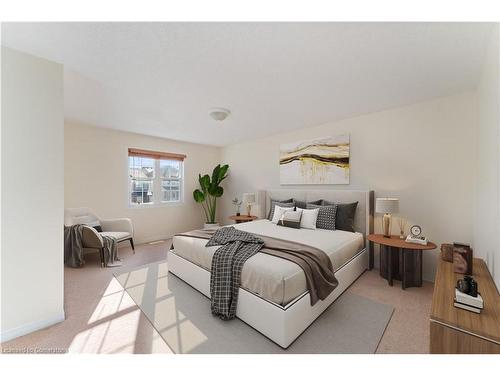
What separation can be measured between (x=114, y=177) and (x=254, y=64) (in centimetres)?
374

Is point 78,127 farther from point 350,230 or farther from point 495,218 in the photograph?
point 495,218

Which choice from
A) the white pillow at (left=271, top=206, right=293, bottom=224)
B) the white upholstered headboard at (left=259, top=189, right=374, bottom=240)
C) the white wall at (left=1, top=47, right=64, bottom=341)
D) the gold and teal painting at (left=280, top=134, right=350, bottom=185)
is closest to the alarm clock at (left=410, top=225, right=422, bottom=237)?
the white upholstered headboard at (left=259, top=189, right=374, bottom=240)

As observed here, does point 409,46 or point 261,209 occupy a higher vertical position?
point 409,46

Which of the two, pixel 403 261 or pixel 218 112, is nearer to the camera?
pixel 403 261

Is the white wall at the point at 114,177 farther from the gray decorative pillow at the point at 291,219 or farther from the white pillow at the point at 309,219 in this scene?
the white pillow at the point at 309,219

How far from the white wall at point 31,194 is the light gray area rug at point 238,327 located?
82cm

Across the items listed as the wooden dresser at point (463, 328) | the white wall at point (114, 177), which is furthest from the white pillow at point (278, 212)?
the white wall at point (114, 177)

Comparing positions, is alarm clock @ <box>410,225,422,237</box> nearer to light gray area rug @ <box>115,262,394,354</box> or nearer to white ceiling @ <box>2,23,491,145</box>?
light gray area rug @ <box>115,262,394,354</box>

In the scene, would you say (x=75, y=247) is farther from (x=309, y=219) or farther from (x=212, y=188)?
(x=309, y=219)

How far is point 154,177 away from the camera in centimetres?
481

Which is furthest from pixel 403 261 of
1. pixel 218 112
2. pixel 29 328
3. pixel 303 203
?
pixel 29 328
